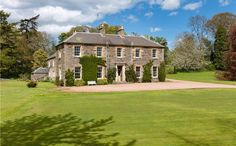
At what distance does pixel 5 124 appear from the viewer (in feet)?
44.4

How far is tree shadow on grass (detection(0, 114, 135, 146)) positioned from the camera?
10.1 meters

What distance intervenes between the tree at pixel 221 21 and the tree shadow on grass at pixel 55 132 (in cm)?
7999

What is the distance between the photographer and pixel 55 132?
459 inches

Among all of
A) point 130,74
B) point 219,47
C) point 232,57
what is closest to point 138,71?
point 130,74

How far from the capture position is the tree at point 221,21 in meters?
86.8

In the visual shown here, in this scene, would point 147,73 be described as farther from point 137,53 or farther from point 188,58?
point 188,58

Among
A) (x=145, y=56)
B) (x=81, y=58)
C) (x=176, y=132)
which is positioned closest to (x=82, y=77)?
(x=81, y=58)

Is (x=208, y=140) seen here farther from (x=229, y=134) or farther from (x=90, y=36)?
(x=90, y=36)

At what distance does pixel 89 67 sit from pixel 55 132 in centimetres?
3272

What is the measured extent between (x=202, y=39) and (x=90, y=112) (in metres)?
76.8

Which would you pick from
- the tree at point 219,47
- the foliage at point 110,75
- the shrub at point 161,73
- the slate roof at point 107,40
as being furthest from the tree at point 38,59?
the tree at point 219,47

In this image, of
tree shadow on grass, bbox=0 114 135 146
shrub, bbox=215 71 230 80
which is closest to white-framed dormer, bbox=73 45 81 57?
shrub, bbox=215 71 230 80

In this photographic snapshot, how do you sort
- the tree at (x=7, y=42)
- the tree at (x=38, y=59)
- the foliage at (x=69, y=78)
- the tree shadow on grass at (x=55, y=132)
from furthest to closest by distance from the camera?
the tree at (x=38, y=59)
the tree at (x=7, y=42)
the foliage at (x=69, y=78)
the tree shadow on grass at (x=55, y=132)

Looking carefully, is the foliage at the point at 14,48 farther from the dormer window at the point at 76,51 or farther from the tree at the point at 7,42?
the dormer window at the point at 76,51
